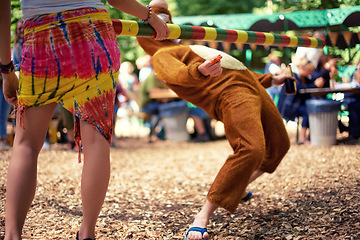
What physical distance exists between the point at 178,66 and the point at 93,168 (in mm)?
857

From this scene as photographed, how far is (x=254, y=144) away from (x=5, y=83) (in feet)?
4.27

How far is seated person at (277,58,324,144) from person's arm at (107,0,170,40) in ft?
16.1

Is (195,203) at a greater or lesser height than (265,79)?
lesser

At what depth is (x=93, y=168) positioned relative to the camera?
6.31 ft

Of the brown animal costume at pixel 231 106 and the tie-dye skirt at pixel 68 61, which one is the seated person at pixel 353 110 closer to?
the brown animal costume at pixel 231 106

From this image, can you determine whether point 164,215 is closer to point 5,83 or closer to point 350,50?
point 5,83

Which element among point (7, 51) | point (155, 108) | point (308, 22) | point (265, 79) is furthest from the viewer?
point (155, 108)

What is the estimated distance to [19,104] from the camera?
185 cm

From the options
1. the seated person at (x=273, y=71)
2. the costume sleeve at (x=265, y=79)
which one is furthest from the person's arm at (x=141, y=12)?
the seated person at (x=273, y=71)

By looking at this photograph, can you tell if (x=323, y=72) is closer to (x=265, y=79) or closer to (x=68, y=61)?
(x=265, y=79)

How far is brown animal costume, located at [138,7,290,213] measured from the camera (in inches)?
94.4

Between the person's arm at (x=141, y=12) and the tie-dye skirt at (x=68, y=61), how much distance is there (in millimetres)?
108

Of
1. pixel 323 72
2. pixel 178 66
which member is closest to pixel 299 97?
pixel 323 72

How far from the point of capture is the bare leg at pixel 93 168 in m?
1.92
